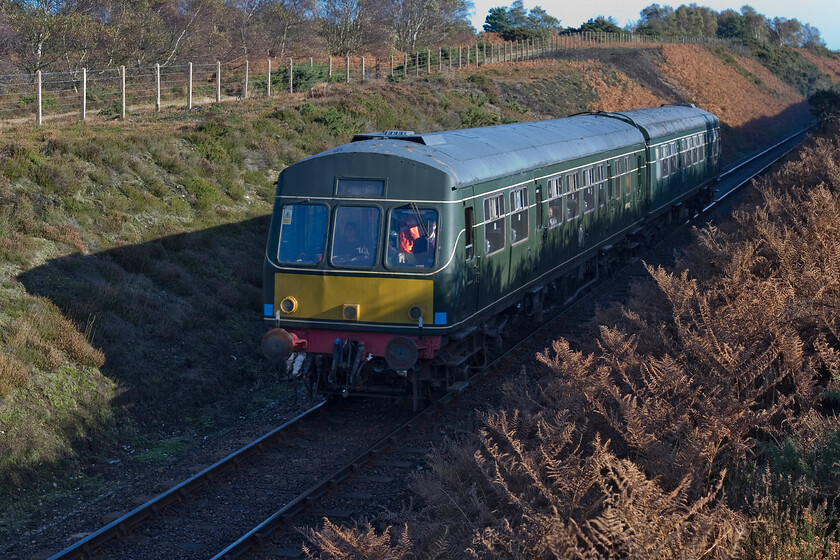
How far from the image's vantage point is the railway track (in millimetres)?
7922

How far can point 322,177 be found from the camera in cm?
1111

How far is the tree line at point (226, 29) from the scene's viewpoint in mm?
35094

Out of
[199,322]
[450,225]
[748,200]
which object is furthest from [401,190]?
[748,200]

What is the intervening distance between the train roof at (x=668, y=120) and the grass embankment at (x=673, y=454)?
39.4 feet

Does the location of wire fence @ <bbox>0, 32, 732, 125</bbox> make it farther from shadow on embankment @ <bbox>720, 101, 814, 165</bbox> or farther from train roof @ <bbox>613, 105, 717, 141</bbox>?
shadow on embankment @ <bbox>720, 101, 814, 165</bbox>

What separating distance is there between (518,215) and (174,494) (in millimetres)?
6473

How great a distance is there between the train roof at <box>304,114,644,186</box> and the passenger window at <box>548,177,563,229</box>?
1.24 feet

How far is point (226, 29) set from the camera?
51219 mm

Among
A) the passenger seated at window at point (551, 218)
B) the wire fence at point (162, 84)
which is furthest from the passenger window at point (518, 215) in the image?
the wire fence at point (162, 84)

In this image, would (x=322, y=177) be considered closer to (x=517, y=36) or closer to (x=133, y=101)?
(x=133, y=101)

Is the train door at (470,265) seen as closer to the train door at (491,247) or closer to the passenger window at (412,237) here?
the train door at (491,247)

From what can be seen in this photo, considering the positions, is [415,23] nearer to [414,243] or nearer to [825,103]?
[825,103]

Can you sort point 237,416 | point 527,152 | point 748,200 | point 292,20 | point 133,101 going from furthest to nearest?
point 292,20 → point 133,101 → point 748,200 → point 527,152 → point 237,416

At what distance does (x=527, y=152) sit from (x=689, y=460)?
804 centimetres
